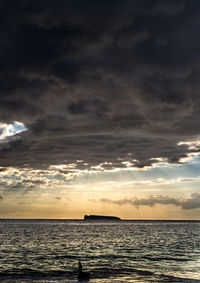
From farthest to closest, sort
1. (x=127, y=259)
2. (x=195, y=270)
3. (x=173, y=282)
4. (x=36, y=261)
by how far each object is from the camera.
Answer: (x=127, y=259), (x=36, y=261), (x=195, y=270), (x=173, y=282)

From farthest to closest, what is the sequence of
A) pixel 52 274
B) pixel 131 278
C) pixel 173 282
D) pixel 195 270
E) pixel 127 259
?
pixel 127 259 → pixel 195 270 → pixel 52 274 → pixel 131 278 → pixel 173 282

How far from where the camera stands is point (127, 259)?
2393 inches

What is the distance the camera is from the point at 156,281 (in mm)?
39844

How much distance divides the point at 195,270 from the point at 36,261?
Answer: 2909 centimetres

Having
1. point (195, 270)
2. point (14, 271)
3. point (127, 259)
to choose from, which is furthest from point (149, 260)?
point (14, 271)

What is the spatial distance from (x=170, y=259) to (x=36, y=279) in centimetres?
3178

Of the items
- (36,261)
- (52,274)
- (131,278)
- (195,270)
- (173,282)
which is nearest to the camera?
(173,282)

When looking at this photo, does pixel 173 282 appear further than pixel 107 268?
No

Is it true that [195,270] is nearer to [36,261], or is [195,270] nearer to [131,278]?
[131,278]

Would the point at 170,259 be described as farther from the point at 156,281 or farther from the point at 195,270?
the point at 156,281

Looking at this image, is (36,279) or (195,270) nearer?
(36,279)

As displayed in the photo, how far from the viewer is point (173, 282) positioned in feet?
127

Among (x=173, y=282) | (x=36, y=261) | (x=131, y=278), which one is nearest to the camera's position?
(x=173, y=282)

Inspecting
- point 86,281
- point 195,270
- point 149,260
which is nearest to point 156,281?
point 86,281
